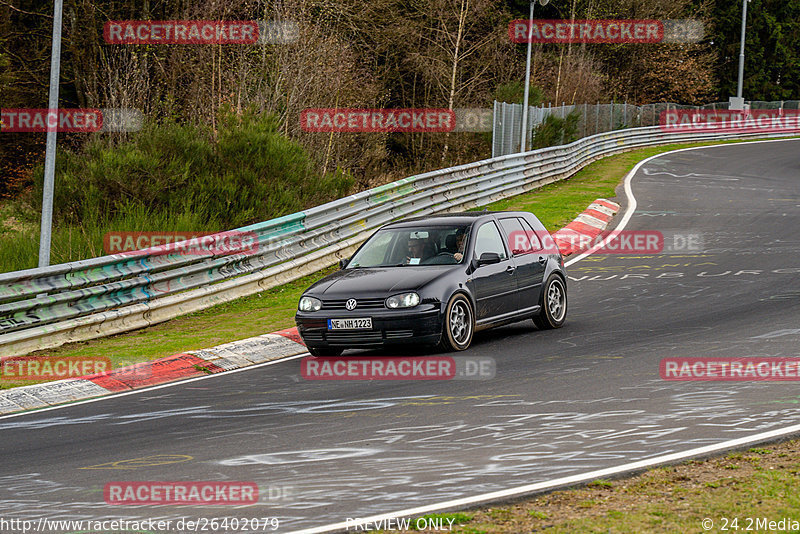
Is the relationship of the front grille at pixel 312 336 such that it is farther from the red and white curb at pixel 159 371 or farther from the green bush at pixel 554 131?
the green bush at pixel 554 131

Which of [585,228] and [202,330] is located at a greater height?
[585,228]

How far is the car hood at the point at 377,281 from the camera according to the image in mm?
11344

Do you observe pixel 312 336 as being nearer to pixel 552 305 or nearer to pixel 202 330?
pixel 202 330

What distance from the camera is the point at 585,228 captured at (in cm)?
2211

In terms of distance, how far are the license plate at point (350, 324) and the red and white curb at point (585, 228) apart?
28.9ft

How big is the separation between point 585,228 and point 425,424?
14579 millimetres

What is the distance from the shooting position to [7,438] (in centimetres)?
866

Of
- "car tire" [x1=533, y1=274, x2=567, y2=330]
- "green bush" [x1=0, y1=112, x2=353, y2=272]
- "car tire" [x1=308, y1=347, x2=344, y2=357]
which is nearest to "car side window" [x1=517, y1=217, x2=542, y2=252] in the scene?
"car tire" [x1=533, y1=274, x2=567, y2=330]

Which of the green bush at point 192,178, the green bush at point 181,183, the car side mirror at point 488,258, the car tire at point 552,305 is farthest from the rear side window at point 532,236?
the green bush at point 192,178

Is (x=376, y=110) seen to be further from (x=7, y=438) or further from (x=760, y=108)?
(x=7, y=438)

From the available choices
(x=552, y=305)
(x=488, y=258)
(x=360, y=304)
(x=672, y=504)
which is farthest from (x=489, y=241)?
(x=672, y=504)

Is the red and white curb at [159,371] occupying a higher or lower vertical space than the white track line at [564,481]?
lower

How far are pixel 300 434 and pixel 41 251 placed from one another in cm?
700

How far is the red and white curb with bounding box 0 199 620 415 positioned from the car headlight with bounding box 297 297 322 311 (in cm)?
96
